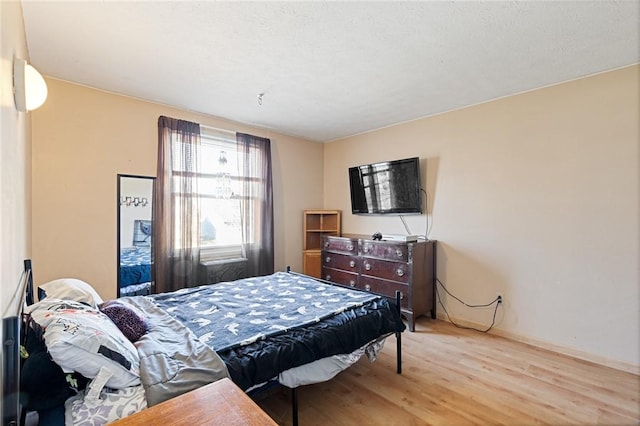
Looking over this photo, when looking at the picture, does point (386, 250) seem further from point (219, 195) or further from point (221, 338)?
point (221, 338)

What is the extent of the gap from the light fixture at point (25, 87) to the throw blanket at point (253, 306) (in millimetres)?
1451

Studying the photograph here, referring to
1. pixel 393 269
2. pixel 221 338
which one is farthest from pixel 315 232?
pixel 221 338

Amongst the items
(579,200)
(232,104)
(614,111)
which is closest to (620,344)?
(579,200)

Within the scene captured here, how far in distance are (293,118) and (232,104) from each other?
32.0 inches

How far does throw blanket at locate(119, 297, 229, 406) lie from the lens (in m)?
1.28

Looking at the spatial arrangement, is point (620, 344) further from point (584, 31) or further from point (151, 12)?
point (151, 12)

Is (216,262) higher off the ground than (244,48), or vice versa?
(244,48)

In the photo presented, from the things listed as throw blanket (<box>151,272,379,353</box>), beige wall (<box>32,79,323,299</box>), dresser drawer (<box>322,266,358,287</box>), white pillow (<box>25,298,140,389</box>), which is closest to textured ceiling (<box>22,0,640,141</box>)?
beige wall (<box>32,79,323,299</box>)

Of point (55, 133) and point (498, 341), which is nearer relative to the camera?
point (55, 133)

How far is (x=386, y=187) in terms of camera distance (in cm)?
413

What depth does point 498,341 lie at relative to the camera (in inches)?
121

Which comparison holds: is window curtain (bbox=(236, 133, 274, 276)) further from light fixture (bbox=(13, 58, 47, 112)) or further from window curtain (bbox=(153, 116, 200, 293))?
light fixture (bbox=(13, 58, 47, 112))

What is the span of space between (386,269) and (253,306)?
6.18ft

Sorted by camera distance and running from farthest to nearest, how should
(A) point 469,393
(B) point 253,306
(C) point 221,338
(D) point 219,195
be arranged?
1. (D) point 219,195
2. (B) point 253,306
3. (A) point 469,393
4. (C) point 221,338
